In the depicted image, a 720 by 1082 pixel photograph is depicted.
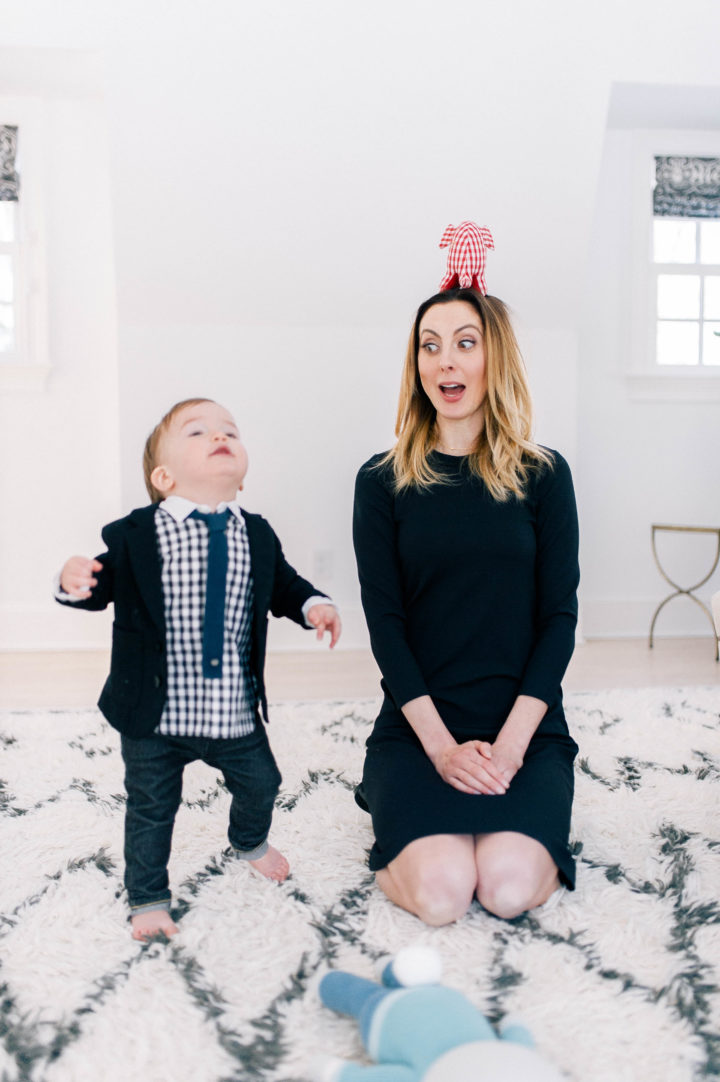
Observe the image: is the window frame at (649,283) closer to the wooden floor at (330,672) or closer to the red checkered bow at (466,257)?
the wooden floor at (330,672)

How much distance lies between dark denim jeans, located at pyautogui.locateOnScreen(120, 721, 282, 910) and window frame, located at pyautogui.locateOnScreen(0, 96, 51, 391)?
2709 millimetres

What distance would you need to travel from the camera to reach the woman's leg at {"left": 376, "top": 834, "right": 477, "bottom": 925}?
1263 mm

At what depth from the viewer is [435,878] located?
1272mm

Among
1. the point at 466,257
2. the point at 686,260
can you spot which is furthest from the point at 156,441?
the point at 686,260

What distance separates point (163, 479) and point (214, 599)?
0.21 m

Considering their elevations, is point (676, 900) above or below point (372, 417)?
below

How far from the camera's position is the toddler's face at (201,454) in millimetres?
1245

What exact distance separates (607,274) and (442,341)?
8.51ft

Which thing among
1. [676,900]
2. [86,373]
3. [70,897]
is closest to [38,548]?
[86,373]

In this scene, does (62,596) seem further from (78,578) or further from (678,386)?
(678,386)

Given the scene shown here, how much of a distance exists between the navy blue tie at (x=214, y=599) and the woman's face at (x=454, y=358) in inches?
21.4

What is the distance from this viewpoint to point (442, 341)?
1576 millimetres

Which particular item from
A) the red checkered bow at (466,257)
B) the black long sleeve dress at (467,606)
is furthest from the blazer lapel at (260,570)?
the red checkered bow at (466,257)

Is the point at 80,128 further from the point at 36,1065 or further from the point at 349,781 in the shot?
the point at 36,1065
